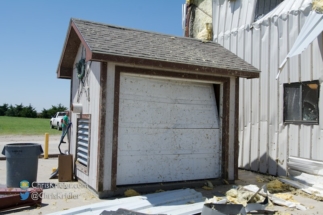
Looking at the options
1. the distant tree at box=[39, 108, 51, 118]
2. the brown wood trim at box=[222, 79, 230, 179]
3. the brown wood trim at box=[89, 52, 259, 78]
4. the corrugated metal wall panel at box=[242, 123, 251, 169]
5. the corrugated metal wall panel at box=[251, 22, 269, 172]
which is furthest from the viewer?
the distant tree at box=[39, 108, 51, 118]

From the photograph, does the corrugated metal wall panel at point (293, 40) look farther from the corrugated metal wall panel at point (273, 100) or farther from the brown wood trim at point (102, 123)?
the brown wood trim at point (102, 123)

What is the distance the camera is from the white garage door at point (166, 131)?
269 inches

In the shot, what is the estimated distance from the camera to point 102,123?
20.6 ft

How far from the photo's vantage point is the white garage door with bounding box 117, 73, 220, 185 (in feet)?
22.4

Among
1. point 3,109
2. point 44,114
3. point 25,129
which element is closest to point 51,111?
point 44,114

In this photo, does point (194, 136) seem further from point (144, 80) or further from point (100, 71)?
point (100, 71)

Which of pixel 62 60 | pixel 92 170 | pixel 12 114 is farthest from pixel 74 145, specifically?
pixel 12 114

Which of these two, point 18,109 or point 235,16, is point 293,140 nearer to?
point 235,16

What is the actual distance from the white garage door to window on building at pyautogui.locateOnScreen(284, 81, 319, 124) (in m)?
2.24

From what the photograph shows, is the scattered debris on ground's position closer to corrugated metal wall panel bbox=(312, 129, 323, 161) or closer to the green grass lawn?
corrugated metal wall panel bbox=(312, 129, 323, 161)

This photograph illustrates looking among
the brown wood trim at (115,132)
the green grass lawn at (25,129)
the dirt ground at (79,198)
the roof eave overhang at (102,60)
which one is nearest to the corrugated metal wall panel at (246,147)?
the dirt ground at (79,198)

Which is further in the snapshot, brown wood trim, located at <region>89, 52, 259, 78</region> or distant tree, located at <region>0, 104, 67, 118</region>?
distant tree, located at <region>0, 104, 67, 118</region>

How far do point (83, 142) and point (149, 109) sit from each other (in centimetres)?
189

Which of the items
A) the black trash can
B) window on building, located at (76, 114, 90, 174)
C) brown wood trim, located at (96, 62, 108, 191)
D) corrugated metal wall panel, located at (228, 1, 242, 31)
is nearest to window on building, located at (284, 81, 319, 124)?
corrugated metal wall panel, located at (228, 1, 242, 31)
